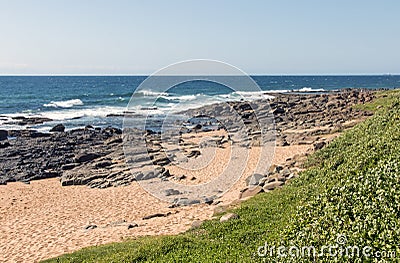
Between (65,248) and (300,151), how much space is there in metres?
16.4

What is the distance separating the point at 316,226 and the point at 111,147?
91.6ft

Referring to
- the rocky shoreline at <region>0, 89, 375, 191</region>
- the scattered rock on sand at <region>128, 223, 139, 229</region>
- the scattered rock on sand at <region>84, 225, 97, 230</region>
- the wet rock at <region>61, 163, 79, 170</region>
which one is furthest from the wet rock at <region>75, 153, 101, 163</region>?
the scattered rock on sand at <region>128, 223, 139, 229</region>

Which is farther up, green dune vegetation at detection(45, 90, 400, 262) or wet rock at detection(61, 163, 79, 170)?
green dune vegetation at detection(45, 90, 400, 262)

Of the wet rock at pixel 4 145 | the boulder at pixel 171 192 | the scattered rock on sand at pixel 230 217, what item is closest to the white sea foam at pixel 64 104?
the wet rock at pixel 4 145

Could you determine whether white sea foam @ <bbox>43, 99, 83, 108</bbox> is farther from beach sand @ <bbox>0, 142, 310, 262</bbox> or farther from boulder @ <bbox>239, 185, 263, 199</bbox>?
boulder @ <bbox>239, 185, 263, 199</bbox>

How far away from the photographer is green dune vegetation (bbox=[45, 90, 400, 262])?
6.41m

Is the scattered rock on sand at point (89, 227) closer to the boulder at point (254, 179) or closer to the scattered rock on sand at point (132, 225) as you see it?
the scattered rock on sand at point (132, 225)

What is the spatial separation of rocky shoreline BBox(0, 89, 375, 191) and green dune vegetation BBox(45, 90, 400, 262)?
208 inches

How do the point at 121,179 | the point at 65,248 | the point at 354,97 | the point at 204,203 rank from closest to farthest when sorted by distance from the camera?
the point at 65,248
the point at 204,203
the point at 121,179
the point at 354,97

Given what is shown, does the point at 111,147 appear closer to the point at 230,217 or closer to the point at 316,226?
the point at 230,217

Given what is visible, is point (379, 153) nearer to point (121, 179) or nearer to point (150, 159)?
point (121, 179)

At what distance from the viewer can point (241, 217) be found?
12.3 meters

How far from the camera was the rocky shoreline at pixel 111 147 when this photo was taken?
25859 millimetres

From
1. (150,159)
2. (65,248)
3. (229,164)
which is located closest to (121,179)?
(150,159)
